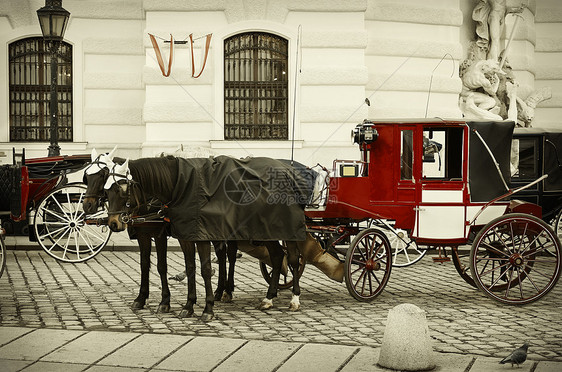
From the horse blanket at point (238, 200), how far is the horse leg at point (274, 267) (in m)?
0.42

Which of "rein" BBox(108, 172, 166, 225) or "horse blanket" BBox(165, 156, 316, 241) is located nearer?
"rein" BBox(108, 172, 166, 225)

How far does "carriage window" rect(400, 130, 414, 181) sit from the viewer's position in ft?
32.7

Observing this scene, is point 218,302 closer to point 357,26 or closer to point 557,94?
point 357,26

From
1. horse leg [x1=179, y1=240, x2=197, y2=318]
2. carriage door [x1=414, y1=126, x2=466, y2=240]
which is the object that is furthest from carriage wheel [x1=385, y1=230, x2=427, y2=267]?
horse leg [x1=179, y1=240, x2=197, y2=318]

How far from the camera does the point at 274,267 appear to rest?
9516 mm

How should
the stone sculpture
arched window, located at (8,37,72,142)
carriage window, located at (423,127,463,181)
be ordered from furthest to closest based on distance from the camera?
the stone sculpture
arched window, located at (8,37,72,142)
carriage window, located at (423,127,463,181)

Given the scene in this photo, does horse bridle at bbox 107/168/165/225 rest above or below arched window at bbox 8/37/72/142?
below

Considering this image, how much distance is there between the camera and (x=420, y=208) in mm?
9945

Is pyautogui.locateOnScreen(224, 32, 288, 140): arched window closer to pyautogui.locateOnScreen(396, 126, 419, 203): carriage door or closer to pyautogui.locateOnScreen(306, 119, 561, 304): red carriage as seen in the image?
pyautogui.locateOnScreen(306, 119, 561, 304): red carriage

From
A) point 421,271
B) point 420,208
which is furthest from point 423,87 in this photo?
point 420,208

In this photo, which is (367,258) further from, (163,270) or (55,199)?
(55,199)

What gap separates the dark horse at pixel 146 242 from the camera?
8.66 m

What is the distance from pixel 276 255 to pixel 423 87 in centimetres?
949

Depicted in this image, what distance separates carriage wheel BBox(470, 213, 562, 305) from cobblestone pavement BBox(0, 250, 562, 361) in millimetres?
186
